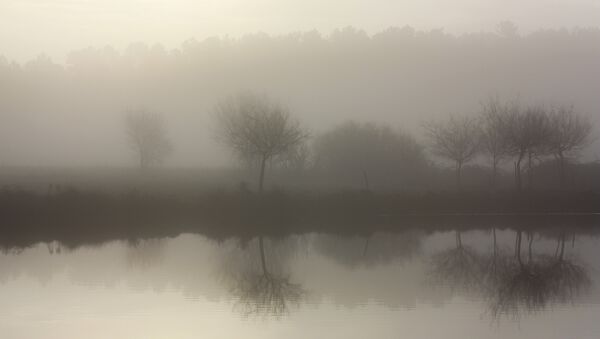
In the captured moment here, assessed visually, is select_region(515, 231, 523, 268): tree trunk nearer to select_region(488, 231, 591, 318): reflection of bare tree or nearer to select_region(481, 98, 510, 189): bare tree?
select_region(488, 231, 591, 318): reflection of bare tree

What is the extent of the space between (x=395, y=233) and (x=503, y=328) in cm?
1386

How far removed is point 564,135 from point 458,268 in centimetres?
2713

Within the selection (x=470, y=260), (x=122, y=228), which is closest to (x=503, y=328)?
(x=470, y=260)

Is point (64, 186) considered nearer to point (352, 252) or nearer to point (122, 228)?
point (122, 228)

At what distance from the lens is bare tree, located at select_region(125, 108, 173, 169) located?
41.7 meters

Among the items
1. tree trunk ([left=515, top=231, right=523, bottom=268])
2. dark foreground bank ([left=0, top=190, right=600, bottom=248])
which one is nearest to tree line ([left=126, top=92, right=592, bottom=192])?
dark foreground bank ([left=0, top=190, right=600, bottom=248])

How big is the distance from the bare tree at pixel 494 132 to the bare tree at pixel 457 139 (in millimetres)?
526

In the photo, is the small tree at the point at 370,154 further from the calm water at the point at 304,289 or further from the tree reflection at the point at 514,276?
the tree reflection at the point at 514,276

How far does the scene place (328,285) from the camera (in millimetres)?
13523

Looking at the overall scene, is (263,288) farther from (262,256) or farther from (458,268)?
(458,268)

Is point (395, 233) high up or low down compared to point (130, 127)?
down

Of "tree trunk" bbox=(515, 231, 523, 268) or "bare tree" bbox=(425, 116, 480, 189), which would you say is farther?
"bare tree" bbox=(425, 116, 480, 189)

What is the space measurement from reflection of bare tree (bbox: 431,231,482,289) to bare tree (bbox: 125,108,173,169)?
26264mm

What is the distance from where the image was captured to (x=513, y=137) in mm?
38188
